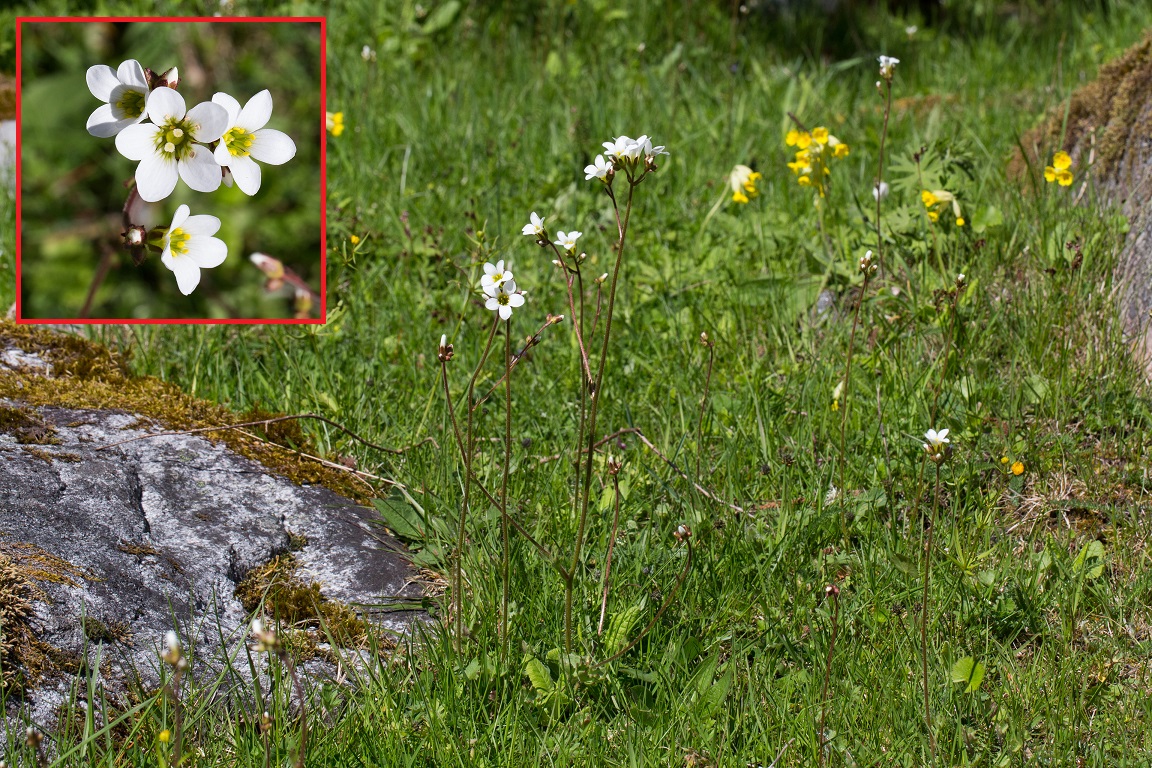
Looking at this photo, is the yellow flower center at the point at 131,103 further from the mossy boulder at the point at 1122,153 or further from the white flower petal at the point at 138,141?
the mossy boulder at the point at 1122,153

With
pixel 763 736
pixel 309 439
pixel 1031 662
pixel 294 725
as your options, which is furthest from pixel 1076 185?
pixel 294 725

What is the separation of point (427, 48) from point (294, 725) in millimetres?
4011

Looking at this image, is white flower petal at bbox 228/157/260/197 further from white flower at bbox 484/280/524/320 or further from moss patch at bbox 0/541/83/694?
moss patch at bbox 0/541/83/694

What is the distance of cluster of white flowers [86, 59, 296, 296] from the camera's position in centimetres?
206

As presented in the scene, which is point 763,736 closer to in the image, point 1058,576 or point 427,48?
point 1058,576

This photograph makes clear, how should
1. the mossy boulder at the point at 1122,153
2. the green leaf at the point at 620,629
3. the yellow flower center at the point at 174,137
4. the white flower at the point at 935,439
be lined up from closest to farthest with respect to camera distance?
1. the white flower at the point at 935,439
2. the yellow flower center at the point at 174,137
3. the green leaf at the point at 620,629
4. the mossy boulder at the point at 1122,153

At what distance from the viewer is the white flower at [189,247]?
233 centimetres

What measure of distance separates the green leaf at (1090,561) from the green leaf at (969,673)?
1.65 ft

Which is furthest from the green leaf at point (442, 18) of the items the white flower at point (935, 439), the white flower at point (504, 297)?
the white flower at point (935, 439)

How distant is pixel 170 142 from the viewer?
82.9 inches

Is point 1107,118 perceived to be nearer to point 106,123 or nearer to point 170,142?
point 170,142

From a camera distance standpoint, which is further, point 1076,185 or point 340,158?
point 340,158

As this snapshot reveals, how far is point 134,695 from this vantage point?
1.96 m

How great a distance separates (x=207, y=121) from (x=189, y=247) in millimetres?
352
